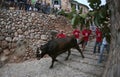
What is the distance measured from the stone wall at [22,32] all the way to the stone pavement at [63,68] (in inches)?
56.7

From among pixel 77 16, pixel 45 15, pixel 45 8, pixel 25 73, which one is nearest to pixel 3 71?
pixel 25 73

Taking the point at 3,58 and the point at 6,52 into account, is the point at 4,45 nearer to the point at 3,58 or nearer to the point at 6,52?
the point at 6,52

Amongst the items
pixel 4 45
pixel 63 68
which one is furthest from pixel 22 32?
pixel 63 68

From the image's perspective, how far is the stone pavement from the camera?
10.2m

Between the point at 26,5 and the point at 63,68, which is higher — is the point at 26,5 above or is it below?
above

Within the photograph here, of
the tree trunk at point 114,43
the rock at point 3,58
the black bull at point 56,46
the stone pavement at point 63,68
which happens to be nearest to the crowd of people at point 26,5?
the rock at point 3,58

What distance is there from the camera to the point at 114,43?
425 cm

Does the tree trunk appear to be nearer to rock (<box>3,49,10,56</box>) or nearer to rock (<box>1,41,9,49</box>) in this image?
rock (<box>3,49,10,56</box>)

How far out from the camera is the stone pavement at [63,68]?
1020cm

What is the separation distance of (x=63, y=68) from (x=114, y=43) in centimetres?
696

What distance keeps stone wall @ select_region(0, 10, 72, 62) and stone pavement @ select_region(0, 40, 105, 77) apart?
56.7 inches

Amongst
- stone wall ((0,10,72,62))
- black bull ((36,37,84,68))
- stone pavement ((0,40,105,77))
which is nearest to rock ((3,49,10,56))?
stone wall ((0,10,72,62))

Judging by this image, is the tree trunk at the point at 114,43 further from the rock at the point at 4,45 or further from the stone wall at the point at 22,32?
the rock at the point at 4,45

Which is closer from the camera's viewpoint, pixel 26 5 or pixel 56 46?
pixel 56 46
